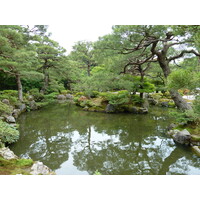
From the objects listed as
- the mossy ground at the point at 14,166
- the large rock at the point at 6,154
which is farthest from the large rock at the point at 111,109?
the mossy ground at the point at 14,166

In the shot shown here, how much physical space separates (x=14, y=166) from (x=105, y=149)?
220 cm

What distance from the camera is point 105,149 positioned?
4258 mm

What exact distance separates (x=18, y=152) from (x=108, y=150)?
2.23m

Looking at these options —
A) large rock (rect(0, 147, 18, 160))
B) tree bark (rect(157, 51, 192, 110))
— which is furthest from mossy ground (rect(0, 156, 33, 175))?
tree bark (rect(157, 51, 192, 110))

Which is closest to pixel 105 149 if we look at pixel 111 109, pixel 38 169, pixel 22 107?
pixel 38 169

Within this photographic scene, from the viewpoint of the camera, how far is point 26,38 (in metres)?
8.81

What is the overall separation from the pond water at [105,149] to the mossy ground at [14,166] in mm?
586

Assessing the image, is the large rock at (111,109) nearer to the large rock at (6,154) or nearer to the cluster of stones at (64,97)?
the large rock at (6,154)

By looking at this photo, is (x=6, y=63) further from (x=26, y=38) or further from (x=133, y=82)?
(x=133, y=82)

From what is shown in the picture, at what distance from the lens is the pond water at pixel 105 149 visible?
3.31 m

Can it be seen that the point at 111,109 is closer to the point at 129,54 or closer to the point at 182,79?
the point at 129,54

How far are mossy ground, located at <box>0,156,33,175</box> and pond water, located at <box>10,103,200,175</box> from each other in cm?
59

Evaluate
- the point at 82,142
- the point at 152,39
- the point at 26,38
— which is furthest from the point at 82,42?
the point at 82,142

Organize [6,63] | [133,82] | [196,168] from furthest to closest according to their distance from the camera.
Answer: [133,82] < [6,63] < [196,168]
